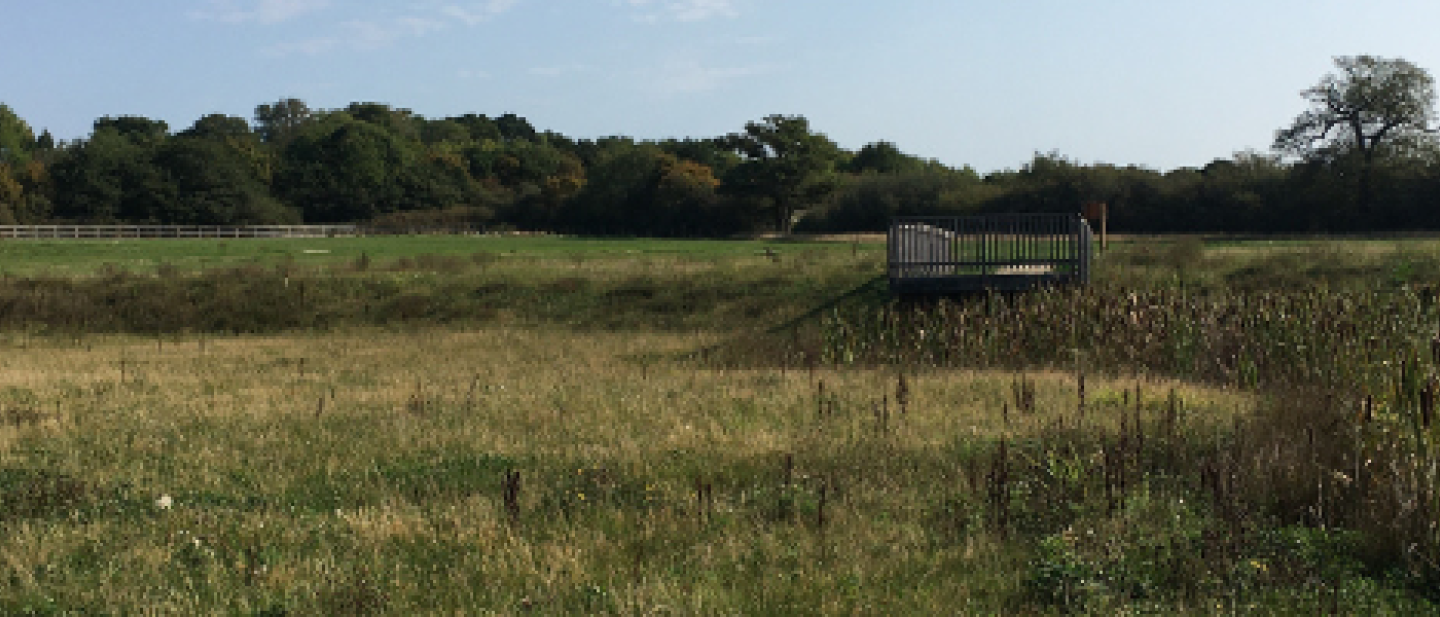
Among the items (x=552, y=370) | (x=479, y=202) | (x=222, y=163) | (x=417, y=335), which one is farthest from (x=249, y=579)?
(x=479, y=202)

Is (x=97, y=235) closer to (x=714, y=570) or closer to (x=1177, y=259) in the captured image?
(x=1177, y=259)

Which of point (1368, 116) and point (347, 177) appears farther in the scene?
point (347, 177)

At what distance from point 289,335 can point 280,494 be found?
65.6 feet

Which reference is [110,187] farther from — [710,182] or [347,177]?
[710,182]

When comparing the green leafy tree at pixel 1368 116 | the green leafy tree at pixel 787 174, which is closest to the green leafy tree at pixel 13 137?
the green leafy tree at pixel 787 174

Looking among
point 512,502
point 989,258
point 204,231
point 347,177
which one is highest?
point 347,177

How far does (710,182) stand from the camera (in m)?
97.2

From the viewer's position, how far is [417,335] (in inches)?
1023

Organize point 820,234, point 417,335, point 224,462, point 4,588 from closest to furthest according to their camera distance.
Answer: point 4,588 < point 224,462 < point 417,335 < point 820,234

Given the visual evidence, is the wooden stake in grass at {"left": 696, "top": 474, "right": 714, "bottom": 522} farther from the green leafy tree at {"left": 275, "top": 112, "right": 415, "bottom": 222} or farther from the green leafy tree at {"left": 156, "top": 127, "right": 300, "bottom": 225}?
the green leafy tree at {"left": 275, "top": 112, "right": 415, "bottom": 222}

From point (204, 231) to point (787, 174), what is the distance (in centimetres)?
4800

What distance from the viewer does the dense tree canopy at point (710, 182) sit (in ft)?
190

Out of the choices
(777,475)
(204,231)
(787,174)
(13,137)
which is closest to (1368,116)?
(787,174)

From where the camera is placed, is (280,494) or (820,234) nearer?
(280,494)
